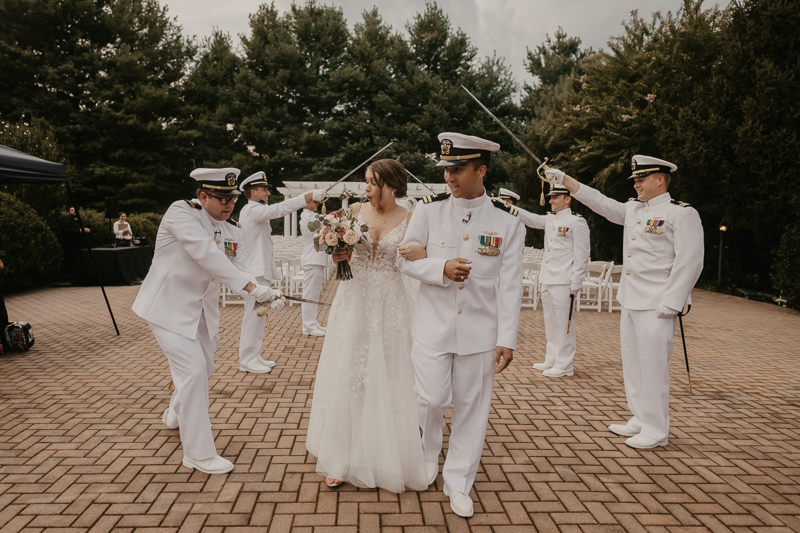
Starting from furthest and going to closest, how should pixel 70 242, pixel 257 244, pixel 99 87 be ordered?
pixel 99 87
pixel 70 242
pixel 257 244

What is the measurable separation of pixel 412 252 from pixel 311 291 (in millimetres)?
5964

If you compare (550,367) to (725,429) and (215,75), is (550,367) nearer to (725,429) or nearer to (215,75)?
(725,429)

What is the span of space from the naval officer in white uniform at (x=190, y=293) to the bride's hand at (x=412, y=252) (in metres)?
1.16

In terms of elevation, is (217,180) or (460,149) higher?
(460,149)

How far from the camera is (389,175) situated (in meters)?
4.19


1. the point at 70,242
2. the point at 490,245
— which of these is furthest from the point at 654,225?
the point at 70,242

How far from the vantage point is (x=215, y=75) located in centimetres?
3509

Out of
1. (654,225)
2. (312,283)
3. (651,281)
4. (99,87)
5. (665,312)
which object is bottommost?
(312,283)

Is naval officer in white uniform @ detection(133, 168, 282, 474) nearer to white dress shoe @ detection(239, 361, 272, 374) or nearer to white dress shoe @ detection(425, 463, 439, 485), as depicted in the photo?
white dress shoe @ detection(425, 463, 439, 485)

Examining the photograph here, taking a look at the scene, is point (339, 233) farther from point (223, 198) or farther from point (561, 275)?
point (561, 275)

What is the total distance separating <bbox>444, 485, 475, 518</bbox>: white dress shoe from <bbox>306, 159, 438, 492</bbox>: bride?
12.4 inches

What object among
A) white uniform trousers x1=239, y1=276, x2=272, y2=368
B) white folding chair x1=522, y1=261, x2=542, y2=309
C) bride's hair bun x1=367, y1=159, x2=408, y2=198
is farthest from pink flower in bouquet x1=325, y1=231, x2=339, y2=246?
white folding chair x1=522, y1=261, x2=542, y2=309

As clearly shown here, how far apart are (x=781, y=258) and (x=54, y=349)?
15238 millimetres

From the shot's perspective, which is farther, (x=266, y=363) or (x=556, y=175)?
(x=266, y=363)
